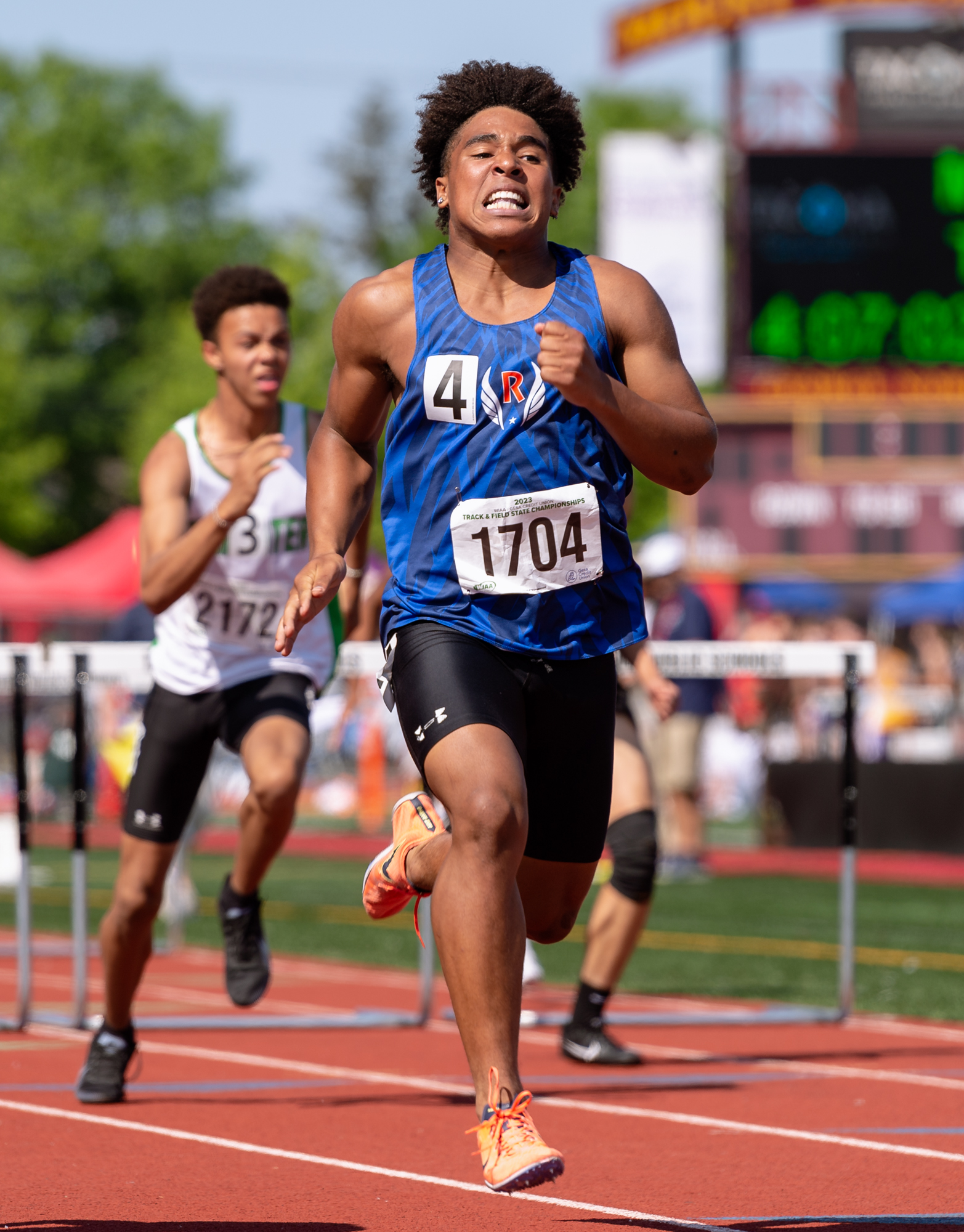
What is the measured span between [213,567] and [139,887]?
1.00 metres

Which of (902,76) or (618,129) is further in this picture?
(618,129)

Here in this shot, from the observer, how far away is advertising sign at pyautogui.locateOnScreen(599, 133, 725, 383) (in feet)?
79.5

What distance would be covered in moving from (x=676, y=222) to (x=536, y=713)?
20.7 meters

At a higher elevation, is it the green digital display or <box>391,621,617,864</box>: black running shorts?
the green digital display

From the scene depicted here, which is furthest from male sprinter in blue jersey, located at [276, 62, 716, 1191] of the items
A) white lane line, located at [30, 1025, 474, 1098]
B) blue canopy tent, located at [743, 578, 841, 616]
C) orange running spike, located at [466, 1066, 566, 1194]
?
blue canopy tent, located at [743, 578, 841, 616]

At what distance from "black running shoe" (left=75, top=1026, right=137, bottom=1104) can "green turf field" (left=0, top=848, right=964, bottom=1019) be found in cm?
369

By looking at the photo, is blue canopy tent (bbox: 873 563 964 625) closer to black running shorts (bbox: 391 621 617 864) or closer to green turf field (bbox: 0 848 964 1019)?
green turf field (bbox: 0 848 964 1019)

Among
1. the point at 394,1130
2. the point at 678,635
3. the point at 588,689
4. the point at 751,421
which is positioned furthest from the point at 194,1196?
the point at 751,421

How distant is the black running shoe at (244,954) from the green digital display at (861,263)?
14403 mm

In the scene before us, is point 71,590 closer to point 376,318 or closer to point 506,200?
point 376,318

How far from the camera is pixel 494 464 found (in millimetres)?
4117

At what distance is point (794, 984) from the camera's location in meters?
9.46

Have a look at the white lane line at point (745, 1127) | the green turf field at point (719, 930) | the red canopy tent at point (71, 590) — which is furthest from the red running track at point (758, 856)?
the white lane line at point (745, 1127)

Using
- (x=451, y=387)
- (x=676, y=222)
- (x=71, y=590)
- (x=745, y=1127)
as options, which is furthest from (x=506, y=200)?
(x=71, y=590)
